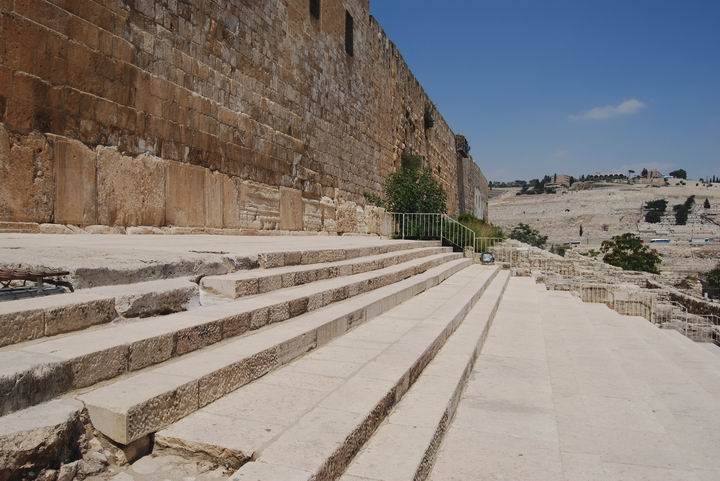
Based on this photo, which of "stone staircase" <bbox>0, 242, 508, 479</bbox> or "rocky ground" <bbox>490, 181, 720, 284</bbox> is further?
"rocky ground" <bbox>490, 181, 720, 284</bbox>

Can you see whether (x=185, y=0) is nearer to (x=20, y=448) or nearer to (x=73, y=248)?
(x=73, y=248)

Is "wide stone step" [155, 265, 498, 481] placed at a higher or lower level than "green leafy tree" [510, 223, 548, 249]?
lower

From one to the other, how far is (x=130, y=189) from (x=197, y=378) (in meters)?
4.44

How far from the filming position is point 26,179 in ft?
15.8

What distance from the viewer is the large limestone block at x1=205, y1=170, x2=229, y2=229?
7.36 meters

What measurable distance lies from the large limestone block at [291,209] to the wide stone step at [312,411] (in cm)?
602

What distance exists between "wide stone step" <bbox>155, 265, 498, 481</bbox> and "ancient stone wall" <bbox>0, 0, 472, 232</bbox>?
3471mm

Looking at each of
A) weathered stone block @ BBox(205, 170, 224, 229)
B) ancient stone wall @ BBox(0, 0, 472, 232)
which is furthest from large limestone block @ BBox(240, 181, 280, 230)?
weathered stone block @ BBox(205, 170, 224, 229)

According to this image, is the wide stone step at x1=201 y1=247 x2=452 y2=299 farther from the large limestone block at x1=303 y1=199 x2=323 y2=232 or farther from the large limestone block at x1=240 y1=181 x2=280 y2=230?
the large limestone block at x1=303 y1=199 x2=323 y2=232

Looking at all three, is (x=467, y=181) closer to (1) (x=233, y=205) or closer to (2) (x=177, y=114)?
(1) (x=233, y=205)

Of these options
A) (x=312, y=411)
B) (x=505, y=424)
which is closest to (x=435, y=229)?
(x=505, y=424)

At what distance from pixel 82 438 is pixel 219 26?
7.14 metres

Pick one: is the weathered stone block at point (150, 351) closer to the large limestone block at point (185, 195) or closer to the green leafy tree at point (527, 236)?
the large limestone block at point (185, 195)

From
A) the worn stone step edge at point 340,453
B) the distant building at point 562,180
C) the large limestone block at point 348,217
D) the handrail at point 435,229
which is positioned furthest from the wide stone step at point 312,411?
the distant building at point 562,180
